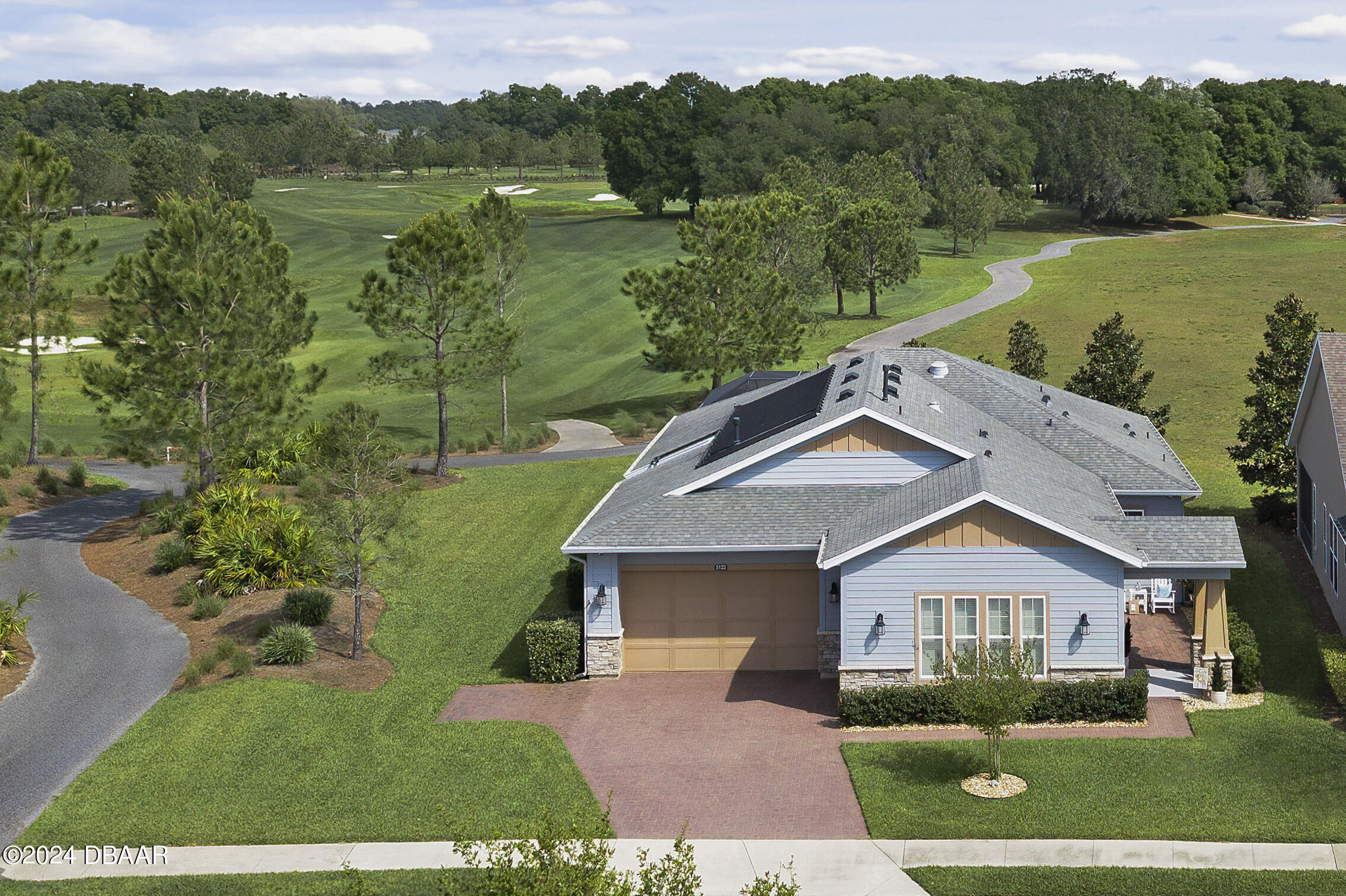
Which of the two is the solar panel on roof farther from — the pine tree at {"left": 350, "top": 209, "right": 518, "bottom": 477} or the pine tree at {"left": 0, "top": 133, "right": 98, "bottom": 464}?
the pine tree at {"left": 0, "top": 133, "right": 98, "bottom": 464}

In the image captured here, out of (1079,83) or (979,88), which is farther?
(979,88)

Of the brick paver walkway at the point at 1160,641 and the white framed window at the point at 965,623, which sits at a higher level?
the white framed window at the point at 965,623

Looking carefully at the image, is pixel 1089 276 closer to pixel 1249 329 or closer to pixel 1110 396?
pixel 1249 329

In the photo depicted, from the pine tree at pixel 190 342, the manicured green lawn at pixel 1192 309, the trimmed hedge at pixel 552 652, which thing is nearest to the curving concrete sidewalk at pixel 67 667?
the pine tree at pixel 190 342

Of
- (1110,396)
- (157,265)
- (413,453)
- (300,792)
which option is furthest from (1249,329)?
(300,792)

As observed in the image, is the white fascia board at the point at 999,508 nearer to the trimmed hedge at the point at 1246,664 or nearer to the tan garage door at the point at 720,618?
the trimmed hedge at the point at 1246,664

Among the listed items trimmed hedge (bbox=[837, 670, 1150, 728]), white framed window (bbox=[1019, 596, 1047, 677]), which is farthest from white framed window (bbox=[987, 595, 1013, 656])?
trimmed hedge (bbox=[837, 670, 1150, 728])

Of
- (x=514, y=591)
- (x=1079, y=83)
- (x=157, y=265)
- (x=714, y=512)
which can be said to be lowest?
(x=514, y=591)
